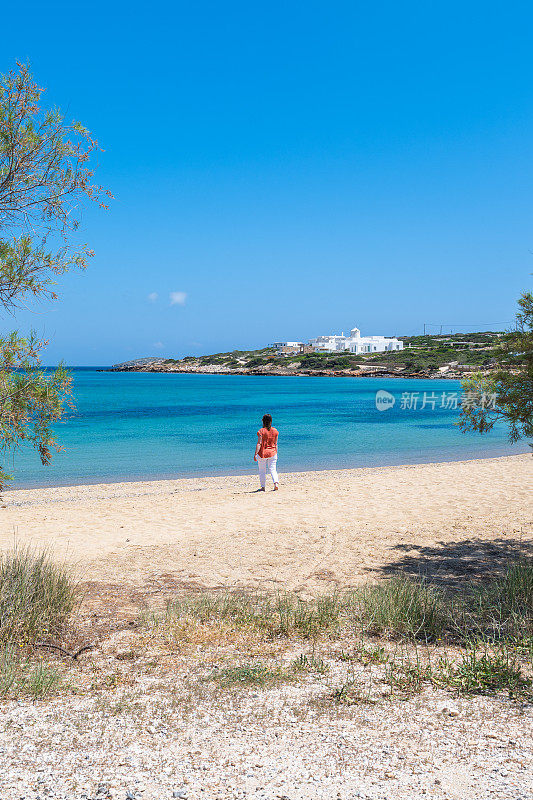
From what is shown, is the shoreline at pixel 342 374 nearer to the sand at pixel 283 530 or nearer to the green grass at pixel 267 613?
the sand at pixel 283 530

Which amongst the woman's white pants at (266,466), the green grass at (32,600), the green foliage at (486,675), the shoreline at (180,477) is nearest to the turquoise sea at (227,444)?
the shoreline at (180,477)

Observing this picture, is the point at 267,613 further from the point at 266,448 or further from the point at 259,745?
the point at 266,448

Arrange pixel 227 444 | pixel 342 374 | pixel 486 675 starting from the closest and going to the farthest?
1. pixel 486 675
2. pixel 227 444
3. pixel 342 374

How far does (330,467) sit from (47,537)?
13.2m

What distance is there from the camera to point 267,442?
13859mm

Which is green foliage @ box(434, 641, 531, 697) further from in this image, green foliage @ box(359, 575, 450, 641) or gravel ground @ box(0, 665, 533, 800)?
green foliage @ box(359, 575, 450, 641)

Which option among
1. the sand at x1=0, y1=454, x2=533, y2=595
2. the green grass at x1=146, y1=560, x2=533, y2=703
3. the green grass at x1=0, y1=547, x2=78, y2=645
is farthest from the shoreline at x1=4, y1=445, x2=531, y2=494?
the green grass at x1=146, y1=560, x2=533, y2=703

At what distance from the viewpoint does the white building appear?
6752 inches

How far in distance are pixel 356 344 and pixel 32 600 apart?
176m

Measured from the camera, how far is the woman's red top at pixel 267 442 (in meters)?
13.8

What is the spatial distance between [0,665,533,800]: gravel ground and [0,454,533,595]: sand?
9.61 feet

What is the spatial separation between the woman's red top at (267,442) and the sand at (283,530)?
39.9 inches

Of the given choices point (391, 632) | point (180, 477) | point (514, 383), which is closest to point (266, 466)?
point (180, 477)

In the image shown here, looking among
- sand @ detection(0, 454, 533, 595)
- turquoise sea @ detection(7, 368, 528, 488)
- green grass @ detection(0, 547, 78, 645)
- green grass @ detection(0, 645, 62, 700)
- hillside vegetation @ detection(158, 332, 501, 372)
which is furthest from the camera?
hillside vegetation @ detection(158, 332, 501, 372)
